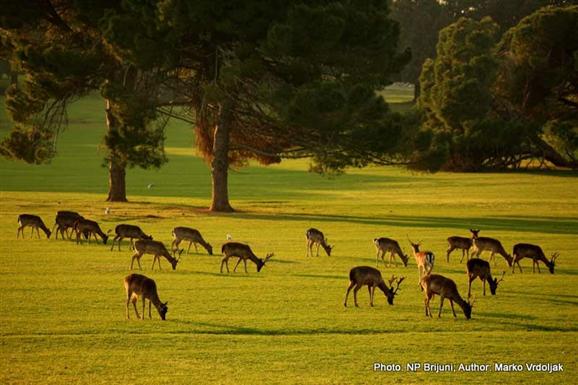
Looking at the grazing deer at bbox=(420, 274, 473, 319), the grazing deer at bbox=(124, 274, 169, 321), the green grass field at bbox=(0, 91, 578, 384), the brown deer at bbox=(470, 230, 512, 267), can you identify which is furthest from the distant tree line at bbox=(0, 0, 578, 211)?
the grazing deer at bbox=(124, 274, 169, 321)

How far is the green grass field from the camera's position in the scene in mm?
15734

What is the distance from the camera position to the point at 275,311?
66.4 ft

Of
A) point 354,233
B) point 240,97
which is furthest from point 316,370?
point 240,97

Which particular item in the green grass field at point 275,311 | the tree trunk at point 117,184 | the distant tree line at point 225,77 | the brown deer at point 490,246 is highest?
the distant tree line at point 225,77

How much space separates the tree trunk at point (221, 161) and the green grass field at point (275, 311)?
1.08 meters

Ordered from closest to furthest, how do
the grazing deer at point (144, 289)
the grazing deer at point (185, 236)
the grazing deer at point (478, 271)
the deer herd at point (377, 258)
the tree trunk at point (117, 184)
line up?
1. the grazing deer at point (144, 289)
2. the deer herd at point (377, 258)
3. the grazing deer at point (478, 271)
4. the grazing deer at point (185, 236)
5. the tree trunk at point (117, 184)

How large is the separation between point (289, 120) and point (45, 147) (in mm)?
15239

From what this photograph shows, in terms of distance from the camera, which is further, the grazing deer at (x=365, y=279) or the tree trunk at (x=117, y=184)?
the tree trunk at (x=117, y=184)

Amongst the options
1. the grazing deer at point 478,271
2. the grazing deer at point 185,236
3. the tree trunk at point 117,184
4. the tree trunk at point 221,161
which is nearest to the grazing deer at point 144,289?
the grazing deer at point 478,271

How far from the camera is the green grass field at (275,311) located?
15.7 m

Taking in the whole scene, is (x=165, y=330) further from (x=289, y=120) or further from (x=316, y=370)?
(x=289, y=120)

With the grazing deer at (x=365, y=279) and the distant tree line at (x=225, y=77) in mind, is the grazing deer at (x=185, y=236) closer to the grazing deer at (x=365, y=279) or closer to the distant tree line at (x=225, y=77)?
the grazing deer at (x=365, y=279)

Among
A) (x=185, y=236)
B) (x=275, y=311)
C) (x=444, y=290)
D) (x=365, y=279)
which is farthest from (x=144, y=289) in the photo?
(x=185, y=236)

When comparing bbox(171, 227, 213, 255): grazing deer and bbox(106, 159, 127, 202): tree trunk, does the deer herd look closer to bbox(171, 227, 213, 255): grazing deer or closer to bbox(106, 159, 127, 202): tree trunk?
bbox(171, 227, 213, 255): grazing deer
